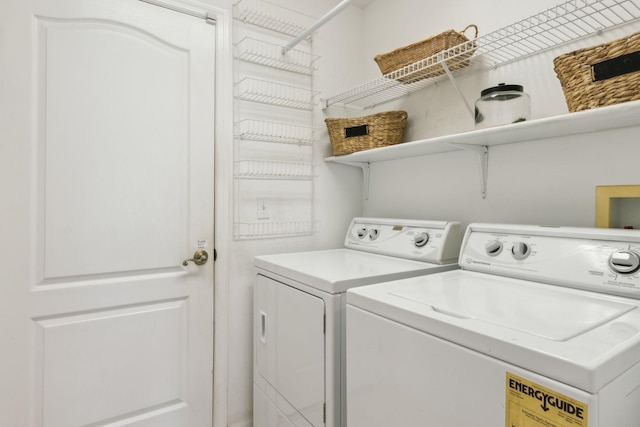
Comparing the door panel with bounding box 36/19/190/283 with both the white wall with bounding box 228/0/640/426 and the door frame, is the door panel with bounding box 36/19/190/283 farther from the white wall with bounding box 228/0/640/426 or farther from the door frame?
the white wall with bounding box 228/0/640/426

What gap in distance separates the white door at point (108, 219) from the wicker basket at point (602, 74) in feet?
4.97

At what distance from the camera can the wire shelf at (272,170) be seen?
1.90 m

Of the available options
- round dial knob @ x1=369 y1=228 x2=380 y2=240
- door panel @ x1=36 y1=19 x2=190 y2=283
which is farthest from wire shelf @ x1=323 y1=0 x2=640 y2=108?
door panel @ x1=36 y1=19 x2=190 y2=283

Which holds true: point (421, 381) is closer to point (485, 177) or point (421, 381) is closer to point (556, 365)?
point (556, 365)

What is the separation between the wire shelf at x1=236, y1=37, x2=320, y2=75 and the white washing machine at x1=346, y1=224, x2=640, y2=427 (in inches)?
56.6

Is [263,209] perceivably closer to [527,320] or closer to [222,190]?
[222,190]

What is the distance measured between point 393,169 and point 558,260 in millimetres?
1133

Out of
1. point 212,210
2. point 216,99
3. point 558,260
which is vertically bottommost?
point 558,260

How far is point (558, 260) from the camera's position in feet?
3.79

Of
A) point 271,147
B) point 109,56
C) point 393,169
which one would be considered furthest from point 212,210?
point 393,169

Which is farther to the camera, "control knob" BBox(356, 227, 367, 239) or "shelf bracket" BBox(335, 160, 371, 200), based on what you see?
"shelf bracket" BBox(335, 160, 371, 200)

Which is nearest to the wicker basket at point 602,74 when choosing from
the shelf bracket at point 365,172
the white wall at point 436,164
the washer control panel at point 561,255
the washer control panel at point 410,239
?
the white wall at point 436,164

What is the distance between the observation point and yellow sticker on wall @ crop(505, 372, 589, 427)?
0.62 metres

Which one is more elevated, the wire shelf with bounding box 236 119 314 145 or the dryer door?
the wire shelf with bounding box 236 119 314 145
